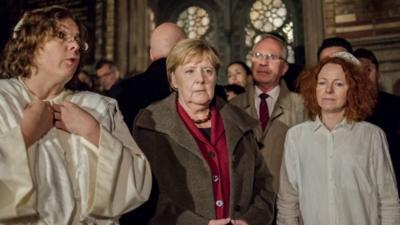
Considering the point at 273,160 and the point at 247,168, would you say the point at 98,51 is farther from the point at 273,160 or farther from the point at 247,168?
the point at 247,168

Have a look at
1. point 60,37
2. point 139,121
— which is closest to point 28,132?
point 60,37

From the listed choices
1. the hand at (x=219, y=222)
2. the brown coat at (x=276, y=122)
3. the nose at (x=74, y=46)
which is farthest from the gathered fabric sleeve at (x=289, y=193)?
the nose at (x=74, y=46)

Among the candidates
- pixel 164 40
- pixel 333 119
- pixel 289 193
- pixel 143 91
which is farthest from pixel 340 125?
pixel 164 40

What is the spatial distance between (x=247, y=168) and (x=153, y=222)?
20.2 inches

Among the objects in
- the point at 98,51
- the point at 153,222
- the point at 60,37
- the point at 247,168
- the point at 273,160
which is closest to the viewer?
the point at 60,37

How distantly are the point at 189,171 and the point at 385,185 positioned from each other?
1002mm

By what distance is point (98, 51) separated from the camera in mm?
7289

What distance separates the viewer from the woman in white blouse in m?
2.08

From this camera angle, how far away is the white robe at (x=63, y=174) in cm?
133

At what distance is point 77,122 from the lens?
4.87 feet

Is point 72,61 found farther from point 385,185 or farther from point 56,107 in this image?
point 385,185

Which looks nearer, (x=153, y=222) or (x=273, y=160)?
(x=153, y=222)

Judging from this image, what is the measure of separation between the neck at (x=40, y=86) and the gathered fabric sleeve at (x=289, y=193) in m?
1.30

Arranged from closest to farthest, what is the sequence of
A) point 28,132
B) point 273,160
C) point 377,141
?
point 28,132 < point 377,141 < point 273,160
